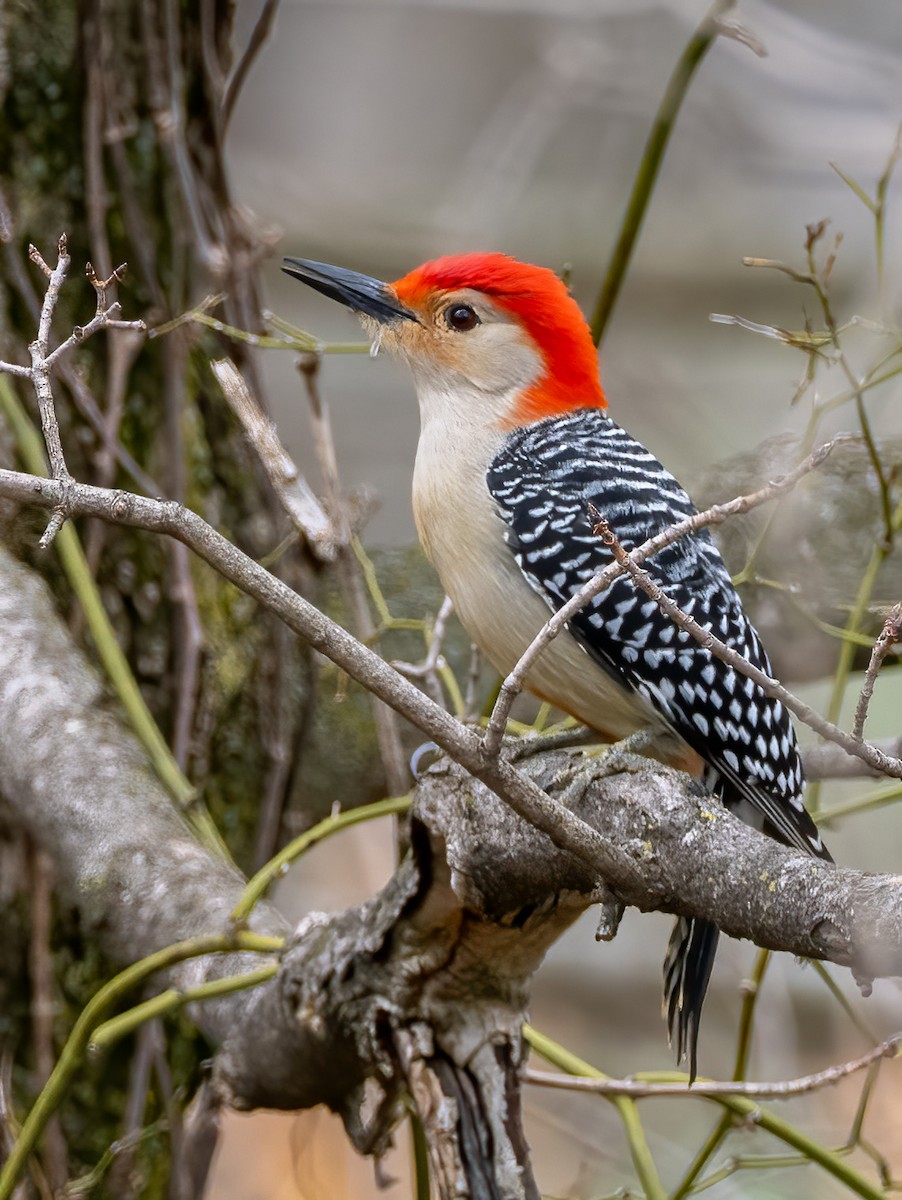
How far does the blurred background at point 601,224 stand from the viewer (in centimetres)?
533

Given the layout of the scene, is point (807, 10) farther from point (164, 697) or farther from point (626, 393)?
point (164, 697)

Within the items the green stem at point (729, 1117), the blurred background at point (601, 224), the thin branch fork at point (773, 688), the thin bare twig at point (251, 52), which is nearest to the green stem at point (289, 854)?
the green stem at point (729, 1117)

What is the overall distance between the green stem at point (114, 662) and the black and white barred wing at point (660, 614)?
907 millimetres

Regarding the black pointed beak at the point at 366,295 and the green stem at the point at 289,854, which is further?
the black pointed beak at the point at 366,295

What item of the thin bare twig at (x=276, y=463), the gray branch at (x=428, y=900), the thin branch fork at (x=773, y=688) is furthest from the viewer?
the thin bare twig at (x=276, y=463)

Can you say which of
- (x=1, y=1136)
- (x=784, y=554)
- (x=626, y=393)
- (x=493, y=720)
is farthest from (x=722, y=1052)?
(x=493, y=720)

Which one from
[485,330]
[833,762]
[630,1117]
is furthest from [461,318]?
[630,1117]

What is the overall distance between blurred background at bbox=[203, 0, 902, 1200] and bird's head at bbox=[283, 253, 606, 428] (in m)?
0.95

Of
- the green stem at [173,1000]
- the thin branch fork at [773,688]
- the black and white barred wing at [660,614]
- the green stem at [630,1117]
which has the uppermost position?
the thin branch fork at [773,688]

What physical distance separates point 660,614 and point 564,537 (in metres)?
0.25

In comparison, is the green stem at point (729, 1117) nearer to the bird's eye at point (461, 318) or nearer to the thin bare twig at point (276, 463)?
the thin bare twig at point (276, 463)

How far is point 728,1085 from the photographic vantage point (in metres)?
2.34

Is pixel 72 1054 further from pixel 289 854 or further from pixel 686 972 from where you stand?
pixel 686 972

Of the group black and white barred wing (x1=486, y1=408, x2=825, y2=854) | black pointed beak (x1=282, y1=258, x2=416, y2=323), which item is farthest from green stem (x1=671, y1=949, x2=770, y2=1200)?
black pointed beak (x1=282, y1=258, x2=416, y2=323)
